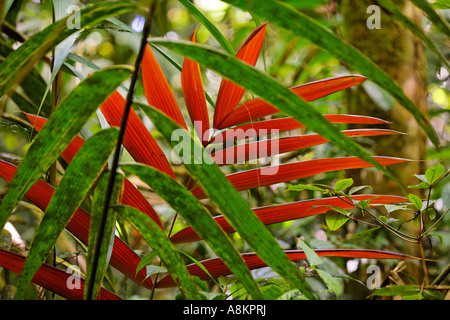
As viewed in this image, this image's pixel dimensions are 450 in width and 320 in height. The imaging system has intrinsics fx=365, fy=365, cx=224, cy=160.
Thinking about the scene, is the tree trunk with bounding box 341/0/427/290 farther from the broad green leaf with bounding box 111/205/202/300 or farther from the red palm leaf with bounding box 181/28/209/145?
the broad green leaf with bounding box 111/205/202/300

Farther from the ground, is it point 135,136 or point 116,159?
point 135,136

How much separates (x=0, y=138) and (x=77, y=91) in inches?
86.1

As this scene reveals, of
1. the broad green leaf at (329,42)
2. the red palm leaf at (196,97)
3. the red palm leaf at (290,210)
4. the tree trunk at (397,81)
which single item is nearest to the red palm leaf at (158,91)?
the red palm leaf at (196,97)

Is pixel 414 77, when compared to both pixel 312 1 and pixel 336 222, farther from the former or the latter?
pixel 336 222

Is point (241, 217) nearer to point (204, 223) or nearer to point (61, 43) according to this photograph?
point (204, 223)

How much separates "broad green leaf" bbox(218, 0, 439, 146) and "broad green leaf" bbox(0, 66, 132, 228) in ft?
0.41

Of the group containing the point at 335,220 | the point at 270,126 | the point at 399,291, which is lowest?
the point at 399,291

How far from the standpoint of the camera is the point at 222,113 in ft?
1.76

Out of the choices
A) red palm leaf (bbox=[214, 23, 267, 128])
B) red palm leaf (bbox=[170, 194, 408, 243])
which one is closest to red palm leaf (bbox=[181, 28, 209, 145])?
red palm leaf (bbox=[214, 23, 267, 128])

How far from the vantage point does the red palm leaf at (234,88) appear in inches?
20.4

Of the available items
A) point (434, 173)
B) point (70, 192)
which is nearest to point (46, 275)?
point (70, 192)

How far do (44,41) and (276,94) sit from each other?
209 millimetres

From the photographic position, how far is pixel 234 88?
524 mm
